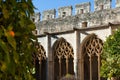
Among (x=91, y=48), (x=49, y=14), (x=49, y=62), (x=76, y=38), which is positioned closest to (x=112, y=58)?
(x=91, y=48)

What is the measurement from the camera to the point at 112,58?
45.3ft

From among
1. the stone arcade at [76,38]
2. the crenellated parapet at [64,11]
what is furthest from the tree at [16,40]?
the crenellated parapet at [64,11]

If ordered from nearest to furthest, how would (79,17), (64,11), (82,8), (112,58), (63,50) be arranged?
(112,58) < (63,50) < (79,17) < (82,8) < (64,11)

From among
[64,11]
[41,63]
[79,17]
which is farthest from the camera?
[64,11]

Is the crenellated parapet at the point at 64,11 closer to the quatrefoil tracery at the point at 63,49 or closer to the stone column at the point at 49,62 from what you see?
the stone column at the point at 49,62

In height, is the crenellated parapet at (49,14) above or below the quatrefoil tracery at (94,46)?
above

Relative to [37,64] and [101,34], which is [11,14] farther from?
[37,64]

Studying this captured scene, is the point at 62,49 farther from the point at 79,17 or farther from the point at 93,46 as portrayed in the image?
the point at 79,17

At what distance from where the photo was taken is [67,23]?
1986cm

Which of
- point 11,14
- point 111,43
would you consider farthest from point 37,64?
point 11,14

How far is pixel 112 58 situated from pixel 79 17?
5962 mm

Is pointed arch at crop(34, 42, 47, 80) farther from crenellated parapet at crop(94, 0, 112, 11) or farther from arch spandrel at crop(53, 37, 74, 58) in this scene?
crenellated parapet at crop(94, 0, 112, 11)

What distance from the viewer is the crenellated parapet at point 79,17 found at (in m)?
18.2

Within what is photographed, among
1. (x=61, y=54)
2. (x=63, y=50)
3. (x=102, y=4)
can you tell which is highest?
(x=102, y=4)
